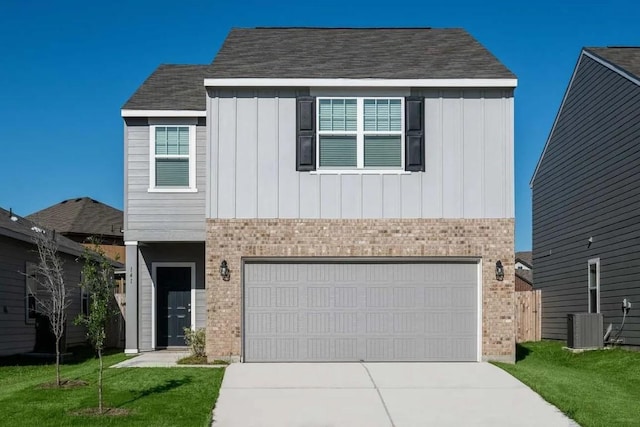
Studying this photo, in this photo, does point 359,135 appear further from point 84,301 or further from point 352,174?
point 84,301

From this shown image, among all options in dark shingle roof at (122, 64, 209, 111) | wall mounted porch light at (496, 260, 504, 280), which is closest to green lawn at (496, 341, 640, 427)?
wall mounted porch light at (496, 260, 504, 280)

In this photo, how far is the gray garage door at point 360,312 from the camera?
1612 cm

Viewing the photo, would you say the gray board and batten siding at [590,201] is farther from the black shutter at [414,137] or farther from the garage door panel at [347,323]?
the garage door panel at [347,323]

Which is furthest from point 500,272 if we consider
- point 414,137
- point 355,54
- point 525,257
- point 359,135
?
point 525,257

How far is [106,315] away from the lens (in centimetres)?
1196

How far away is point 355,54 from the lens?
57.6 ft

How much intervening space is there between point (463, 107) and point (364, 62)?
2197mm

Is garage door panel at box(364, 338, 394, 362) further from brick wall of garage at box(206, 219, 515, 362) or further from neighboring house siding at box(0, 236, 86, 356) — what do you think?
neighboring house siding at box(0, 236, 86, 356)

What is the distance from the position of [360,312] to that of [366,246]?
1271mm

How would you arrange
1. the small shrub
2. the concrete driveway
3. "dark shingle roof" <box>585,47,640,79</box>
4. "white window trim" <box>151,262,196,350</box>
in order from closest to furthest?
1. the concrete driveway
2. the small shrub
3. "white window trim" <box>151,262,196,350</box>
4. "dark shingle roof" <box>585,47,640,79</box>

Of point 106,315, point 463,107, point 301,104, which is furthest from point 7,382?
point 463,107

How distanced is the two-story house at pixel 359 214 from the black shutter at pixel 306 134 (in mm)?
25

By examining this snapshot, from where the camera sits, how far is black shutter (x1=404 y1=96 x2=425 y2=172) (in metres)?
16.0

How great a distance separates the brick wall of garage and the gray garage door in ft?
0.99
